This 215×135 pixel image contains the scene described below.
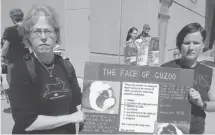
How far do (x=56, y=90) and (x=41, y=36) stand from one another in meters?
0.33

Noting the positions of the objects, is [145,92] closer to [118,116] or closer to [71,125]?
[118,116]

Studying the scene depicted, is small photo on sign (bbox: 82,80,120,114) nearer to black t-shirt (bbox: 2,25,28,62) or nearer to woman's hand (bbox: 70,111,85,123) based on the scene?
woman's hand (bbox: 70,111,85,123)

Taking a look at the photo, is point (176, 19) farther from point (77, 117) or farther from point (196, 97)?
point (77, 117)

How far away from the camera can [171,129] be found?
150cm

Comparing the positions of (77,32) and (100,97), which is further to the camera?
(77,32)

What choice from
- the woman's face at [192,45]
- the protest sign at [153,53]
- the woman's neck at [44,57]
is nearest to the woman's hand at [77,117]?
the woman's neck at [44,57]

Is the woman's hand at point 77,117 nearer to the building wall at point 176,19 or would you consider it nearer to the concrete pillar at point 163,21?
the building wall at point 176,19

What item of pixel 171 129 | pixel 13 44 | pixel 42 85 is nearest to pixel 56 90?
pixel 42 85

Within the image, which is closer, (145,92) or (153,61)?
(145,92)

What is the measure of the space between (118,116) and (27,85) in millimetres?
633

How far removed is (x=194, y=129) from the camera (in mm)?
1523

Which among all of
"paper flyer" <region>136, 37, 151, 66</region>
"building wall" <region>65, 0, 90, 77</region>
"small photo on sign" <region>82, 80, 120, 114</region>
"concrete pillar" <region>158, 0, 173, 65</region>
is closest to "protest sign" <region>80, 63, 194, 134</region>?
"small photo on sign" <region>82, 80, 120, 114</region>

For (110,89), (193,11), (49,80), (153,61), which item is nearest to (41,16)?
(49,80)

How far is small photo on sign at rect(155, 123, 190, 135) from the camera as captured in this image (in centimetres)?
149
